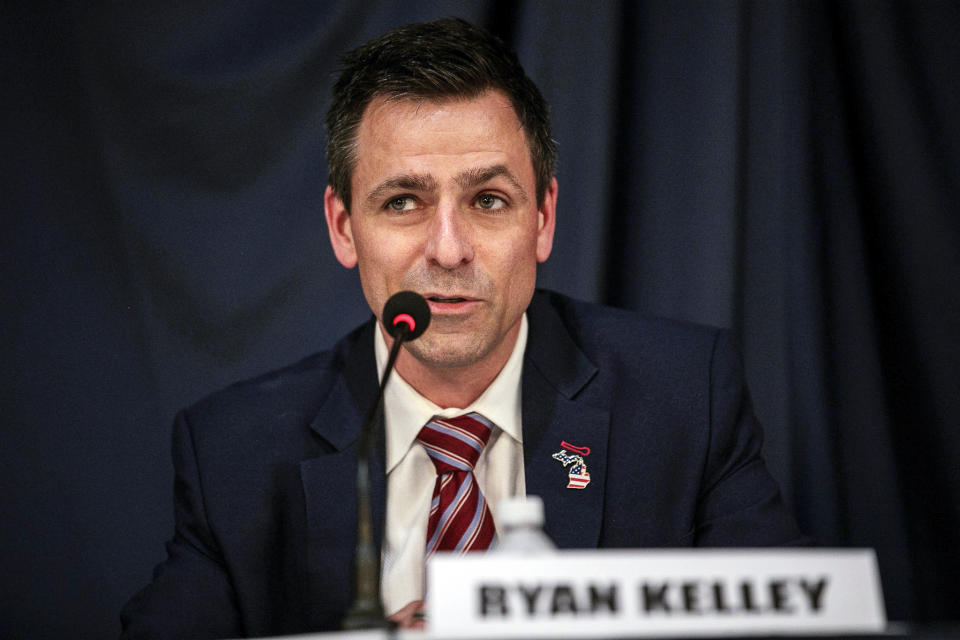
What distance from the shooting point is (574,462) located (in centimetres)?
213

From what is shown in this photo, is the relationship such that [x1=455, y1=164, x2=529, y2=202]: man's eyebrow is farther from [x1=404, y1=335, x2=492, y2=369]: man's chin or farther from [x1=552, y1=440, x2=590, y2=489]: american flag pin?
[x1=552, y1=440, x2=590, y2=489]: american flag pin

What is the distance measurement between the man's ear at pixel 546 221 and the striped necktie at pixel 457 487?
0.48 meters

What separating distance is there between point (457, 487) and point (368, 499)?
2.59 feet

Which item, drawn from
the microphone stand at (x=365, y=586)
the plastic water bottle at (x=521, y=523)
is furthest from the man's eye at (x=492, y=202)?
the plastic water bottle at (x=521, y=523)

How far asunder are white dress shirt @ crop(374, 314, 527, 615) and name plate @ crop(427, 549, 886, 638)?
105 cm

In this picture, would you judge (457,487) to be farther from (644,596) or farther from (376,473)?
(644,596)

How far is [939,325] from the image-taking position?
8.35 ft

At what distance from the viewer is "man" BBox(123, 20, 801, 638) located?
2.09 metres

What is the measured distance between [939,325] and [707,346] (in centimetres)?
69

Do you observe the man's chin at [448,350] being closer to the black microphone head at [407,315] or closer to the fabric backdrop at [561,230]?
the black microphone head at [407,315]

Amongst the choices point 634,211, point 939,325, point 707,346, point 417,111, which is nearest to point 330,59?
point 417,111

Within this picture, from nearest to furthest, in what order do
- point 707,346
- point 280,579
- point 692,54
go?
point 280,579 → point 707,346 → point 692,54

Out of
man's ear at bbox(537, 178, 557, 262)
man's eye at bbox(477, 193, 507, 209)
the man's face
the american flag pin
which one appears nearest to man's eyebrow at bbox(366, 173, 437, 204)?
the man's face

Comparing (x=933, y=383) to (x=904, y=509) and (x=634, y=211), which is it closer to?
(x=904, y=509)
